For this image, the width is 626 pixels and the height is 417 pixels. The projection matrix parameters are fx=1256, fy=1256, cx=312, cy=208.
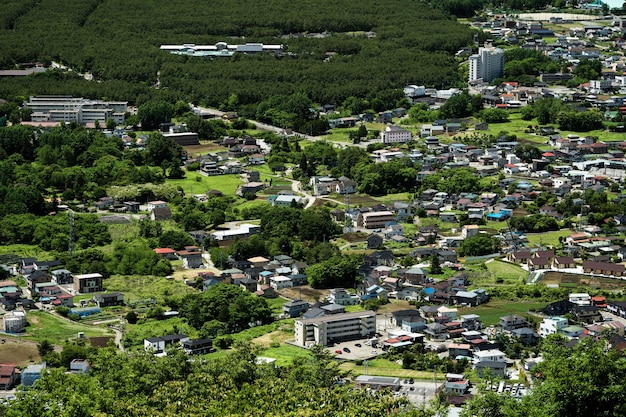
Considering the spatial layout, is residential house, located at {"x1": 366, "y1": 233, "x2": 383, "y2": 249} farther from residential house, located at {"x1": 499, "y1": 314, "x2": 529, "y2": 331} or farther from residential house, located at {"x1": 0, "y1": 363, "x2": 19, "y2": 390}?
residential house, located at {"x1": 0, "y1": 363, "x2": 19, "y2": 390}

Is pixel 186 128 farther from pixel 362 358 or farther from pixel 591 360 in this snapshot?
pixel 591 360

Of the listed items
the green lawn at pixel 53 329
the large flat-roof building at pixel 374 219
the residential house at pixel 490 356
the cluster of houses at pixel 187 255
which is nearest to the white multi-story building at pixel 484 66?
the large flat-roof building at pixel 374 219

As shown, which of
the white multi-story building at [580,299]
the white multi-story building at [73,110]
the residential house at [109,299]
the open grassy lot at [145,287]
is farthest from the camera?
the white multi-story building at [73,110]

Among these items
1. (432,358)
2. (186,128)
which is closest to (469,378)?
(432,358)

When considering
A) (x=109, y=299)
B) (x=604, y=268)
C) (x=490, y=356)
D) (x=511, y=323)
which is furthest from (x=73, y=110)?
(x=490, y=356)

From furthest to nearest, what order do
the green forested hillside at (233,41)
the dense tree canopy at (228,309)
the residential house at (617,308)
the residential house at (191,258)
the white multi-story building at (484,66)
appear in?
the white multi-story building at (484,66)
the green forested hillside at (233,41)
the residential house at (191,258)
the residential house at (617,308)
the dense tree canopy at (228,309)

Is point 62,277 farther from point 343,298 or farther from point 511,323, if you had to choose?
point 511,323

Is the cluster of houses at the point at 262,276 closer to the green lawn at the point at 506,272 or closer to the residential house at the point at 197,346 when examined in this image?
the residential house at the point at 197,346
